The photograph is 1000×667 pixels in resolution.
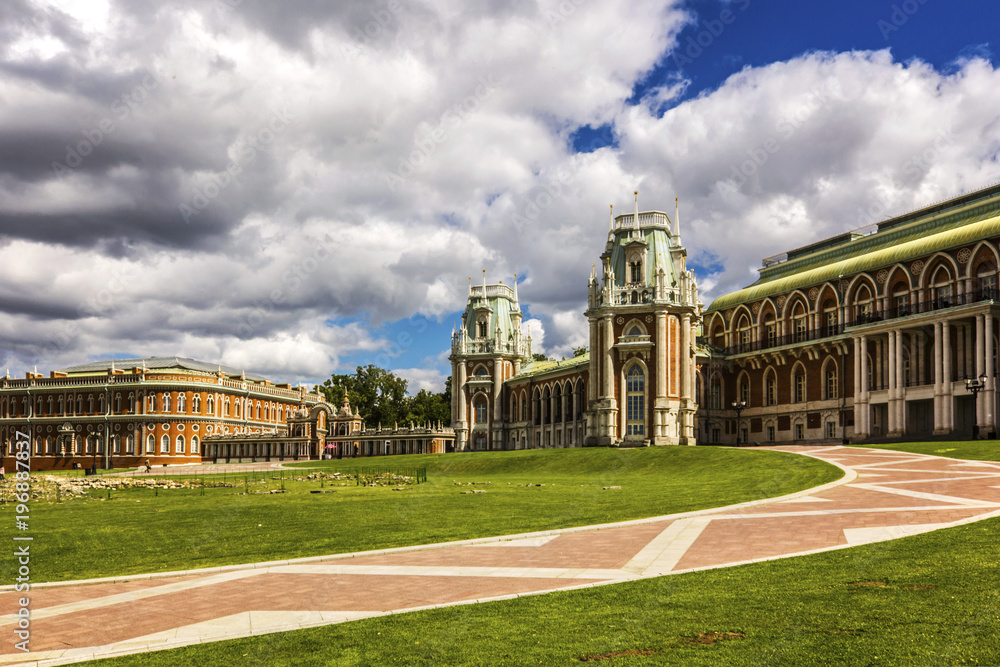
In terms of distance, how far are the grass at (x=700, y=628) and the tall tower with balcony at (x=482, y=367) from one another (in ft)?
267

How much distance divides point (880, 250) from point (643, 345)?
19.9 meters

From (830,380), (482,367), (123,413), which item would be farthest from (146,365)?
(830,380)

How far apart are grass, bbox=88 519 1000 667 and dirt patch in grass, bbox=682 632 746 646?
0.02m

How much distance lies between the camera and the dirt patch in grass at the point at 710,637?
841cm

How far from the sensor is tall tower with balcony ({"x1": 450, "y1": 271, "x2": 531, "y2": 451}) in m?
92.9

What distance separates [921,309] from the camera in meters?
58.2

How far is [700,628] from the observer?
8.92 meters

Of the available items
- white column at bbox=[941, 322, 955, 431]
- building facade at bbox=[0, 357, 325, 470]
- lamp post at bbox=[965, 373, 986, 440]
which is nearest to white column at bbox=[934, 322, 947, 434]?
white column at bbox=[941, 322, 955, 431]

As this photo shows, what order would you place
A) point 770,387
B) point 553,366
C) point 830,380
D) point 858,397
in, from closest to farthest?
point 858,397, point 830,380, point 770,387, point 553,366

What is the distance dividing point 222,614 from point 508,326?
279ft

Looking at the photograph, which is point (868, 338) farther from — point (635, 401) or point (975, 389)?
point (635, 401)

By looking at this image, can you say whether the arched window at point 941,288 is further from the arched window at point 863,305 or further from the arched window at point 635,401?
the arched window at point 635,401

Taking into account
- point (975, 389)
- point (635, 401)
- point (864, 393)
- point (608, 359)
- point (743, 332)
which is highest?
point (743, 332)

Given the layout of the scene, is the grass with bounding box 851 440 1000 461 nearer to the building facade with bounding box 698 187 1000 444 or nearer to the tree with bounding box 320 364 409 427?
the building facade with bounding box 698 187 1000 444
